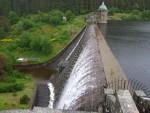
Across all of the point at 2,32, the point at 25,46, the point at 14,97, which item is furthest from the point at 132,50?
the point at 14,97

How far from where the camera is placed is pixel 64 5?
6073 inches

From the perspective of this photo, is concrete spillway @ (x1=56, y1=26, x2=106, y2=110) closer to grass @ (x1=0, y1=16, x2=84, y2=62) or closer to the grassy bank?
the grassy bank

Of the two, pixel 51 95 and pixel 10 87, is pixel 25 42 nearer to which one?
pixel 10 87

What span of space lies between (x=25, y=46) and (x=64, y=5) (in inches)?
2973

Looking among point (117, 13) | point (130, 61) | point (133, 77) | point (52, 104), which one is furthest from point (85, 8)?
point (52, 104)

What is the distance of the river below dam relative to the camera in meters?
58.3

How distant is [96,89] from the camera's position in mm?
31766

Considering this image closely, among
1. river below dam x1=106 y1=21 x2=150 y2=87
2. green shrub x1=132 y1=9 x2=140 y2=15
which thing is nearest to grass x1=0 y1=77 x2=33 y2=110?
river below dam x1=106 y1=21 x2=150 y2=87

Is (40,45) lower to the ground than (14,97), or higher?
higher

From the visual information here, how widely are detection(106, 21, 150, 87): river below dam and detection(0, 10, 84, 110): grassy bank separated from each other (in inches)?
411

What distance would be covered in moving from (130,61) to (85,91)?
35.7m

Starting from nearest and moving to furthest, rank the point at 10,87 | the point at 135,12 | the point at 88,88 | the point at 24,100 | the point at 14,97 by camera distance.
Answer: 1. the point at 88,88
2. the point at 24,100
3. the point at 14,97
4. the point at 10,87
5. the point at 135,12

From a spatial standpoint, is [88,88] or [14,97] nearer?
[88,88]

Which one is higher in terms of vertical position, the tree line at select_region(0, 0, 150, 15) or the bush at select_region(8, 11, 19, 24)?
the tree line at select_region(0, 0, 150, 15)
